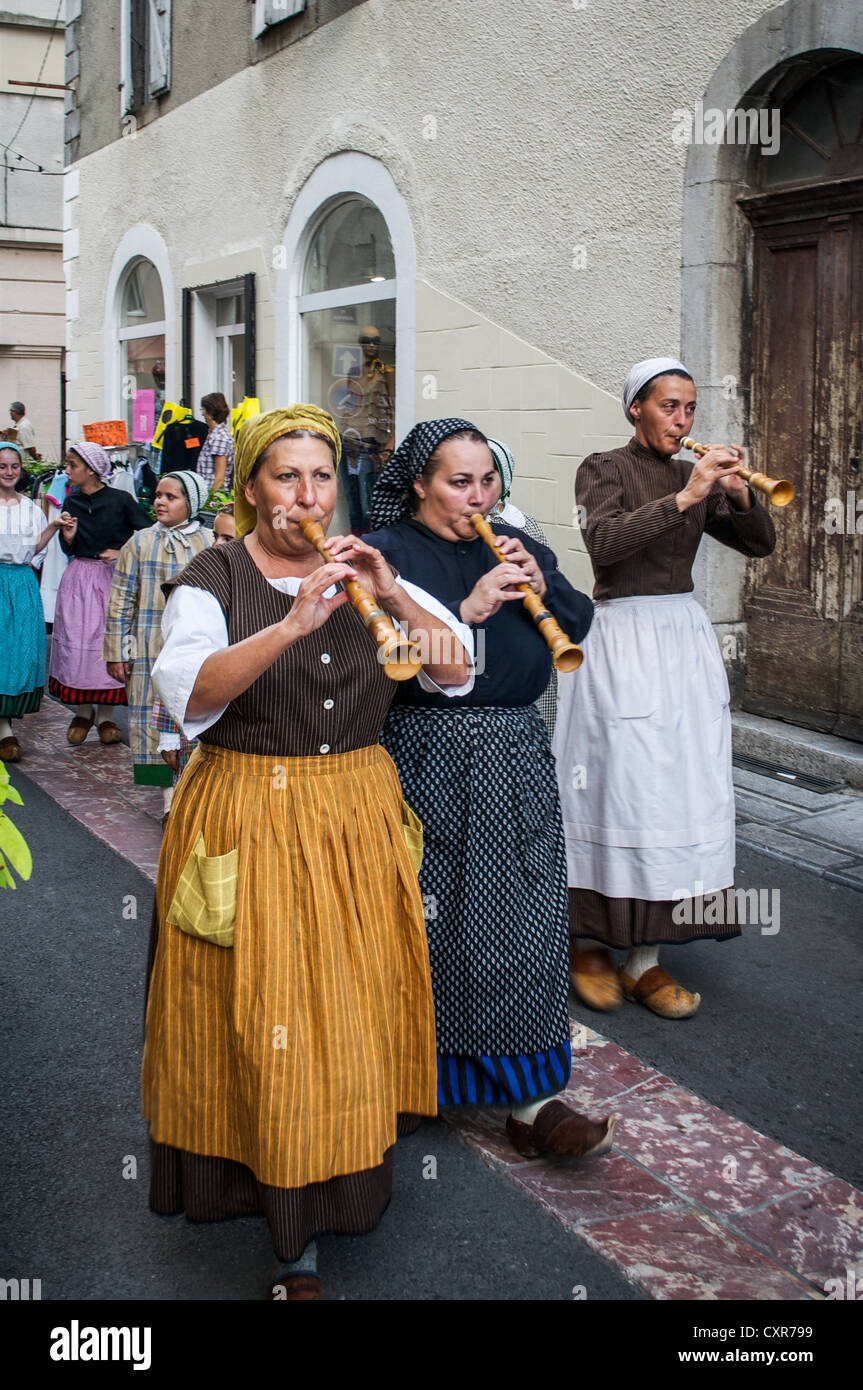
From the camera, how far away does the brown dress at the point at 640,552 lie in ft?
14.2

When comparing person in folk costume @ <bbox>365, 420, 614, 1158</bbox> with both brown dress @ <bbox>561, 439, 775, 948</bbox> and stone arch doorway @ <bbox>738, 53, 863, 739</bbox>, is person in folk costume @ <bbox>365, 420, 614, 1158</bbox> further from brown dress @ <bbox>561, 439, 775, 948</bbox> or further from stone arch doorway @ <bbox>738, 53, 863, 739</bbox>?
stone arch doorway @ <bbox>738, 53, 863, 739</bbox>

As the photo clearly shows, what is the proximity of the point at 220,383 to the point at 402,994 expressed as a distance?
11.3 metres

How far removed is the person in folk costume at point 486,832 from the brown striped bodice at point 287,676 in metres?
0.50

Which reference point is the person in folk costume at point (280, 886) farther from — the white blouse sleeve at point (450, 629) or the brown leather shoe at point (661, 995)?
the brown leather shoe at point (661, 995)

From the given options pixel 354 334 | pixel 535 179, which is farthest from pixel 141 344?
pixel 535 179

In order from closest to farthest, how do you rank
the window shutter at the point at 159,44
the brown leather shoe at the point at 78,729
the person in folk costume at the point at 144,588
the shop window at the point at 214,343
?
the person in folk costume at the point at 144,588 < the brown leather shoe at the point at 78,729 < the shop window at the point at 214,343 < the window shutter at the point at 159,44

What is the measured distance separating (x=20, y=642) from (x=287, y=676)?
5.69m

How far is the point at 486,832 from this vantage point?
3369mm

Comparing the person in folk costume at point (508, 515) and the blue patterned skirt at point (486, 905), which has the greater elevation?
the person in folk costume at point (508, 515)

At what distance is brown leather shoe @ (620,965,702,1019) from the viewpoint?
14.2 feet

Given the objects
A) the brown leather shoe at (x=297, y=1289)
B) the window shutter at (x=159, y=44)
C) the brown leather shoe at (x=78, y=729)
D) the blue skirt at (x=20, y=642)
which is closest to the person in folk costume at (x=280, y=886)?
the brown leather shoe at (x=297, y=1289)

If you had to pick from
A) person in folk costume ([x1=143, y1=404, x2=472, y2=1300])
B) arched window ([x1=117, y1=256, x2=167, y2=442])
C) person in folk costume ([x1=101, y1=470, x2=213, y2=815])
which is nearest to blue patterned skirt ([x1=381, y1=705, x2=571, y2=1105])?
person in folk costume ([x1=143, y1=404, x2=472, y2=1300])

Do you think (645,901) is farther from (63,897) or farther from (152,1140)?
(63,897)

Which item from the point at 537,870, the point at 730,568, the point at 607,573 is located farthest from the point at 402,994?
the point at 730,568
